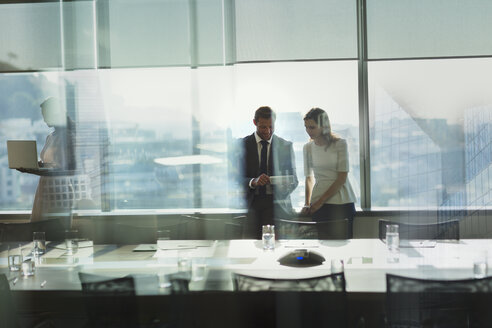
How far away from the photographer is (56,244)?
2.00m

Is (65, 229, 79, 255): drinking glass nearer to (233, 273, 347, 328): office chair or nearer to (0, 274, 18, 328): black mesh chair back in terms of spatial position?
(0, 274, 18, 328): black mesh chair back

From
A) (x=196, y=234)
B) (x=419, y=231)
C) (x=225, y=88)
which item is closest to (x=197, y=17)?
(x=225, y=88)

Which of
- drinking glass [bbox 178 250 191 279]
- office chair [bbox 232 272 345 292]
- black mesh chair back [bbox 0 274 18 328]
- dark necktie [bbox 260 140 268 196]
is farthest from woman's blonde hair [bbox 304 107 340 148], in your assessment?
black mesh chair back [bbox 0 274 18 328]

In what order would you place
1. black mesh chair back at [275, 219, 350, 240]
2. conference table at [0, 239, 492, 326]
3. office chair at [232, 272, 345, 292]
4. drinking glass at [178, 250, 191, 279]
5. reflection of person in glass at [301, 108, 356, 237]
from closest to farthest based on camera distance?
office chair at [232, 272, 345, 292]
conference table at [0, 239, 492, 326]
drinking glass at [178, 250, 191, 279]
reflection of person in glass at [301, 108, 356, 237]
black mesh chair back at [275, 219, 350, 240]

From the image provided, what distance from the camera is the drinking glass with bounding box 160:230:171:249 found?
1965 millimetres

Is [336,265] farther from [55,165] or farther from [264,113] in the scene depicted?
[55,165]

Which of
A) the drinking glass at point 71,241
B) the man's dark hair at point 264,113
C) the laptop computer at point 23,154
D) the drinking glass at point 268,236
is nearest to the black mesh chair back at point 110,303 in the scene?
the drinking glass at point 71,241

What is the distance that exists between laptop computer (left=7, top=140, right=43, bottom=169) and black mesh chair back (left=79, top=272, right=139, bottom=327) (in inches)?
20.9

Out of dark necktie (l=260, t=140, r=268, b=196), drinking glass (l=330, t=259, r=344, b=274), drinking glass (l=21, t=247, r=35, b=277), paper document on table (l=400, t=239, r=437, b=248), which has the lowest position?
drinking glass (l=330, t=259, r=344, b=274)

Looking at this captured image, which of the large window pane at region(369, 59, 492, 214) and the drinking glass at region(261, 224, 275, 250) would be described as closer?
the large window pane at region(369, 59, 492, 214)

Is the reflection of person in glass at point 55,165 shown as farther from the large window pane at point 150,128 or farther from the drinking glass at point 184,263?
the drinking glass at point 184,263

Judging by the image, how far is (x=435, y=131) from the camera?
187 cm

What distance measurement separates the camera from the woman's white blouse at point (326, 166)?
2.03 metres

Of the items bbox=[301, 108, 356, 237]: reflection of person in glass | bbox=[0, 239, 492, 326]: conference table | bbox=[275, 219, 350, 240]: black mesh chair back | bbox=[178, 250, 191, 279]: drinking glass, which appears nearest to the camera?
bbox=[0, 239, 492, 326]: conference table
